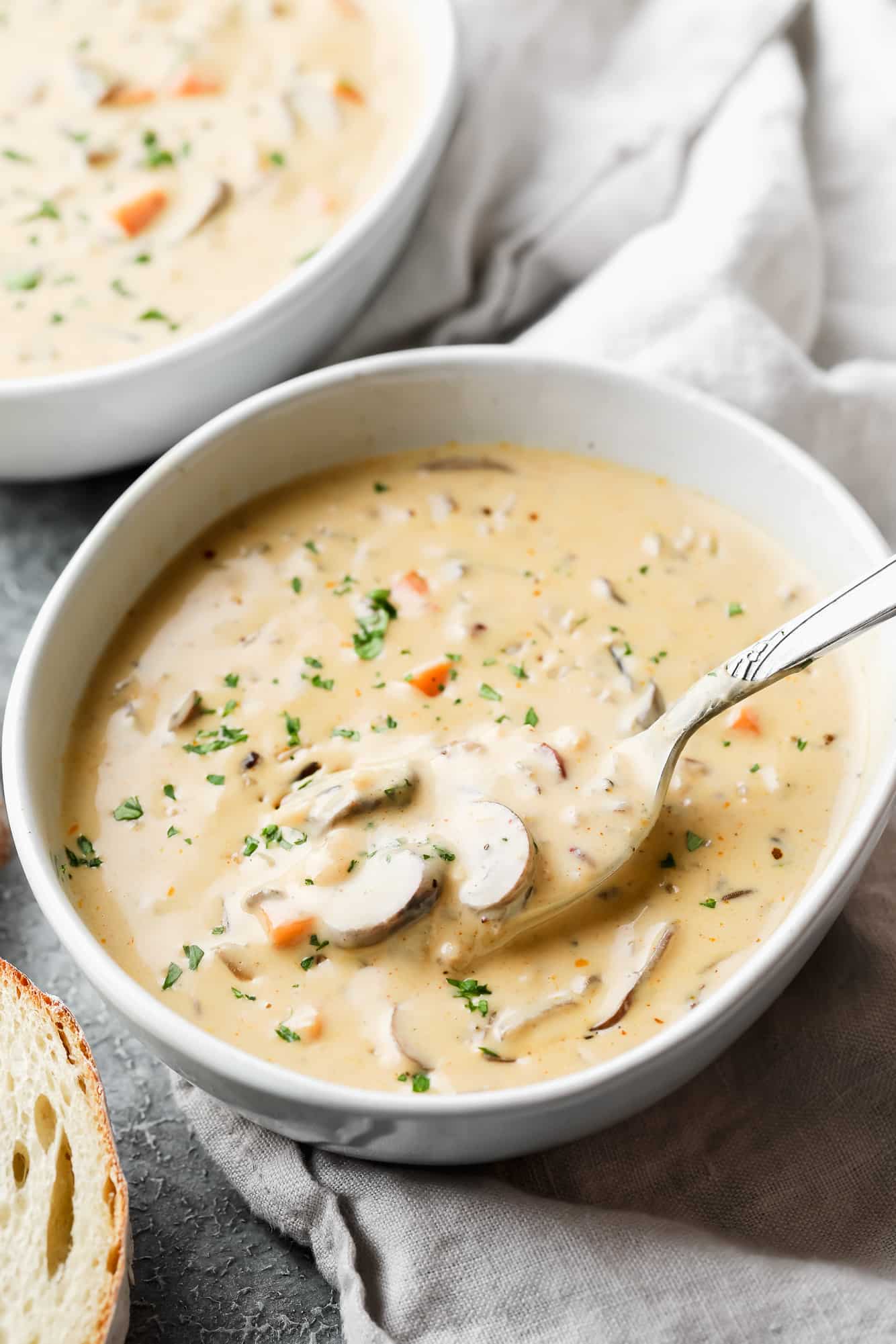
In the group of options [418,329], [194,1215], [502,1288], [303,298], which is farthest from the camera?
[418,329]

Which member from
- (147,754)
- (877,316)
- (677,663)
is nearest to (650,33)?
(877,316)

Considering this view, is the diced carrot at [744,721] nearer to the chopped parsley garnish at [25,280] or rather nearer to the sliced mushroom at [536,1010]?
the sliced mushroom at [536,1010]

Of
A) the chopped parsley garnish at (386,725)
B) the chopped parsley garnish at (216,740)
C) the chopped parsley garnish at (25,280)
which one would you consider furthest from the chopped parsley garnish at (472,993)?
the chopped parsley garnish at (25,280)

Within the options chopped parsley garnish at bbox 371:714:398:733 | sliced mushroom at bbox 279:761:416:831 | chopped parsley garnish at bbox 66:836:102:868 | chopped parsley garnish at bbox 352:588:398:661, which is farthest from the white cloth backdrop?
chopped parsley garnish at bbox 352:588:398:661

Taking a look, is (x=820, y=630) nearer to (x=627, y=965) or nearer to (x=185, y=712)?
(x=627, y=965)

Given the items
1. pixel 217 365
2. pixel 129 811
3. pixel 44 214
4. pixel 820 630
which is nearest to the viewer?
pixel 820 630

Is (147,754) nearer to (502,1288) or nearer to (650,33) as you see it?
(502,1288)

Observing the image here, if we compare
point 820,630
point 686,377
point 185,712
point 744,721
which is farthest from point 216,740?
point 686,377
